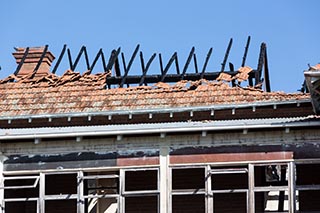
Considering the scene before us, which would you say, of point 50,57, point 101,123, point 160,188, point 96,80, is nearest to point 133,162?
point 160,188

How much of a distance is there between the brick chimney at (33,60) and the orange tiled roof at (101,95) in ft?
6.07

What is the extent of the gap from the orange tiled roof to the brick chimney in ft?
6.07

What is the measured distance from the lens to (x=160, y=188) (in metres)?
32.7

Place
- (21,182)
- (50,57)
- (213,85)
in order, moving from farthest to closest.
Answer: (50,57) < (213,85) < (21,182)

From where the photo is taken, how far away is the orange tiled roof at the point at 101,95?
36.9 meters

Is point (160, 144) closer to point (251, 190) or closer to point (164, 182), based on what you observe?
point (164, 182)

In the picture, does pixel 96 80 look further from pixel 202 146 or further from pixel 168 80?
pixel 202 146

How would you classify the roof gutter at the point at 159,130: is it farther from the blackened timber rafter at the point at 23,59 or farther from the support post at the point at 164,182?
the blackened timber rafter at the point at 23,59

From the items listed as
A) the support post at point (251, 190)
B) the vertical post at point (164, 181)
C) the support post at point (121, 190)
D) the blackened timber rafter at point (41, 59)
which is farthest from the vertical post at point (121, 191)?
the blackened timber rafter at point (41, 59)

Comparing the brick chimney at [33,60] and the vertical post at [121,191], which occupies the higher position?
the brick chimney at [33,60]

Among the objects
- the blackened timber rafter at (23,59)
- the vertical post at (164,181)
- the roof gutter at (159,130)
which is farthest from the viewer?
the blackened timber rafter at (23,59)

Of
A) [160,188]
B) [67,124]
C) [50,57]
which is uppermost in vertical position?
[50,57]

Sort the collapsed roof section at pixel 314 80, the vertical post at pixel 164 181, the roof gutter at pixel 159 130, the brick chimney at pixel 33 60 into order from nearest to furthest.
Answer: the collapsed roof section at pixel 314 80, the roof gutter at pixel 159 130, the vertical post at pixel 164 181, the brick chimney at pixel 33 60

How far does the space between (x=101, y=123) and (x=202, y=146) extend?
507 centimetres
